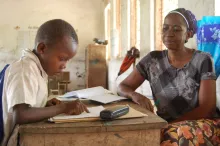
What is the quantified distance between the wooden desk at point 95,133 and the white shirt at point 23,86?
0.11 meters

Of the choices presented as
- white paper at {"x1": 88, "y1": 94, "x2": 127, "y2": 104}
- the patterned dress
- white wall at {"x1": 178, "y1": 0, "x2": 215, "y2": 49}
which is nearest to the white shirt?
white paper at {"x1": 88, "y1": 94, "x2": 127, "y2": 104}

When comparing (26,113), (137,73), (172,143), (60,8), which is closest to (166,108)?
(137,73)

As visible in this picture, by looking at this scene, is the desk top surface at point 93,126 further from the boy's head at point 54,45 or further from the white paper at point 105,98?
the white paper at point 105,98

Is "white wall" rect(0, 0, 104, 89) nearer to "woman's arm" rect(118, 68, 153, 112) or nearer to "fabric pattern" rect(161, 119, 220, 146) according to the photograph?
"woman's arm" rect(118, 68, 153, 112)

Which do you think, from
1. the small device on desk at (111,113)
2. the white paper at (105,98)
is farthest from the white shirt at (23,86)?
the white paper at (105,98)

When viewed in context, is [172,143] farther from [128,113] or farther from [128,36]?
[128,36]

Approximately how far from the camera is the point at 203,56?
1.39m

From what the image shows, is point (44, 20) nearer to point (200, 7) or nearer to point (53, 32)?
point (200, 7)

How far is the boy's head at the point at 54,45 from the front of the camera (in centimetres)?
104

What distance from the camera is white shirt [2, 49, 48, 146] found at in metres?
0.87

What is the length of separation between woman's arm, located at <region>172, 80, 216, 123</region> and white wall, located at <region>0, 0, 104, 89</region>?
245 inches

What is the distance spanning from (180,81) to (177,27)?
1.06ft

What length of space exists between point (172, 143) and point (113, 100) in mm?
418

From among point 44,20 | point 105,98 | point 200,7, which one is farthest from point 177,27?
point 44,20
